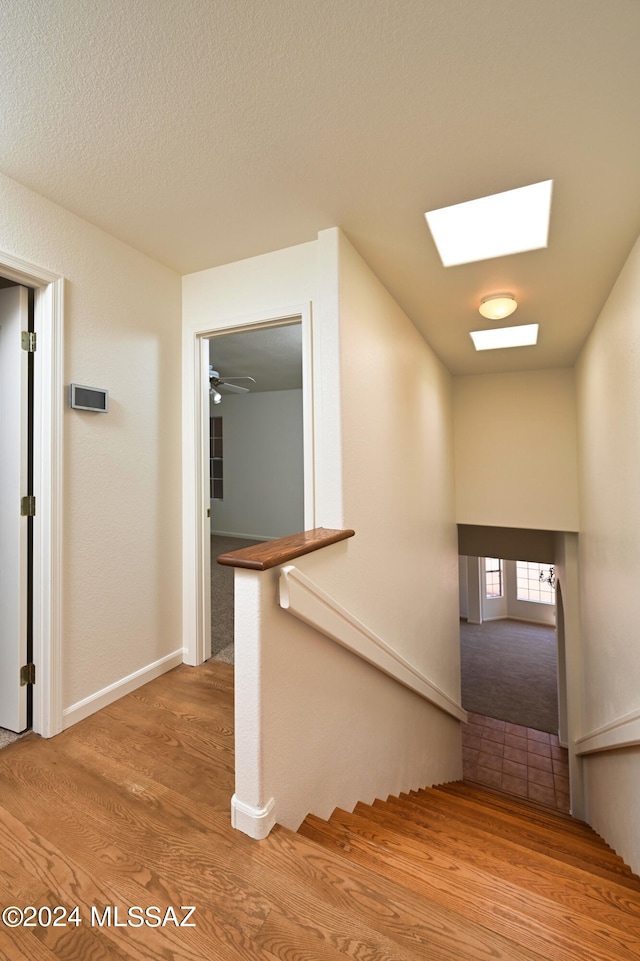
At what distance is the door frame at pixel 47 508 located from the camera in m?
Answer: 1.89

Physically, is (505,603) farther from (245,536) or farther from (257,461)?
(257,461)

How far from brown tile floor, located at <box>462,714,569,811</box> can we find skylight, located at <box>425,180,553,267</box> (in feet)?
18.3

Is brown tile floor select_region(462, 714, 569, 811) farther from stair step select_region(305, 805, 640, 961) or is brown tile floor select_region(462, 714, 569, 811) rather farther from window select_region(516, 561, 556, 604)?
stair step select_region(305, 805, 640, 961)

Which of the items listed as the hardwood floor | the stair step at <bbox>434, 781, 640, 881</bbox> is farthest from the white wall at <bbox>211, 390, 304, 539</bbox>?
the hardwood floor

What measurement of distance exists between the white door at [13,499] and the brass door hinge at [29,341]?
0.05 ft

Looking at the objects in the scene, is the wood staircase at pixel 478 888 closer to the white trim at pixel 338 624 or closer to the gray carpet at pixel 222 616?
the white trim at pixel 338 624

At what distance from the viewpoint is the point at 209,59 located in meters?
1.19

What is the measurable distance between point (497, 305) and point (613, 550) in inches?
68.8

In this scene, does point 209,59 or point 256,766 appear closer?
point 209,59

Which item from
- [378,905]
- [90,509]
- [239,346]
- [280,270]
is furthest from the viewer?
[239,346]

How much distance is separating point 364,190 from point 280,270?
678 mm

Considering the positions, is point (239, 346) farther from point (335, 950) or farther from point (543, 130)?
Result: point (335, 950)

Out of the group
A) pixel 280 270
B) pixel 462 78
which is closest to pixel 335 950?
pixel 462 78

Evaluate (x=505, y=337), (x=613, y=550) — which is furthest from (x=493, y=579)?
(x=613, y=550)
